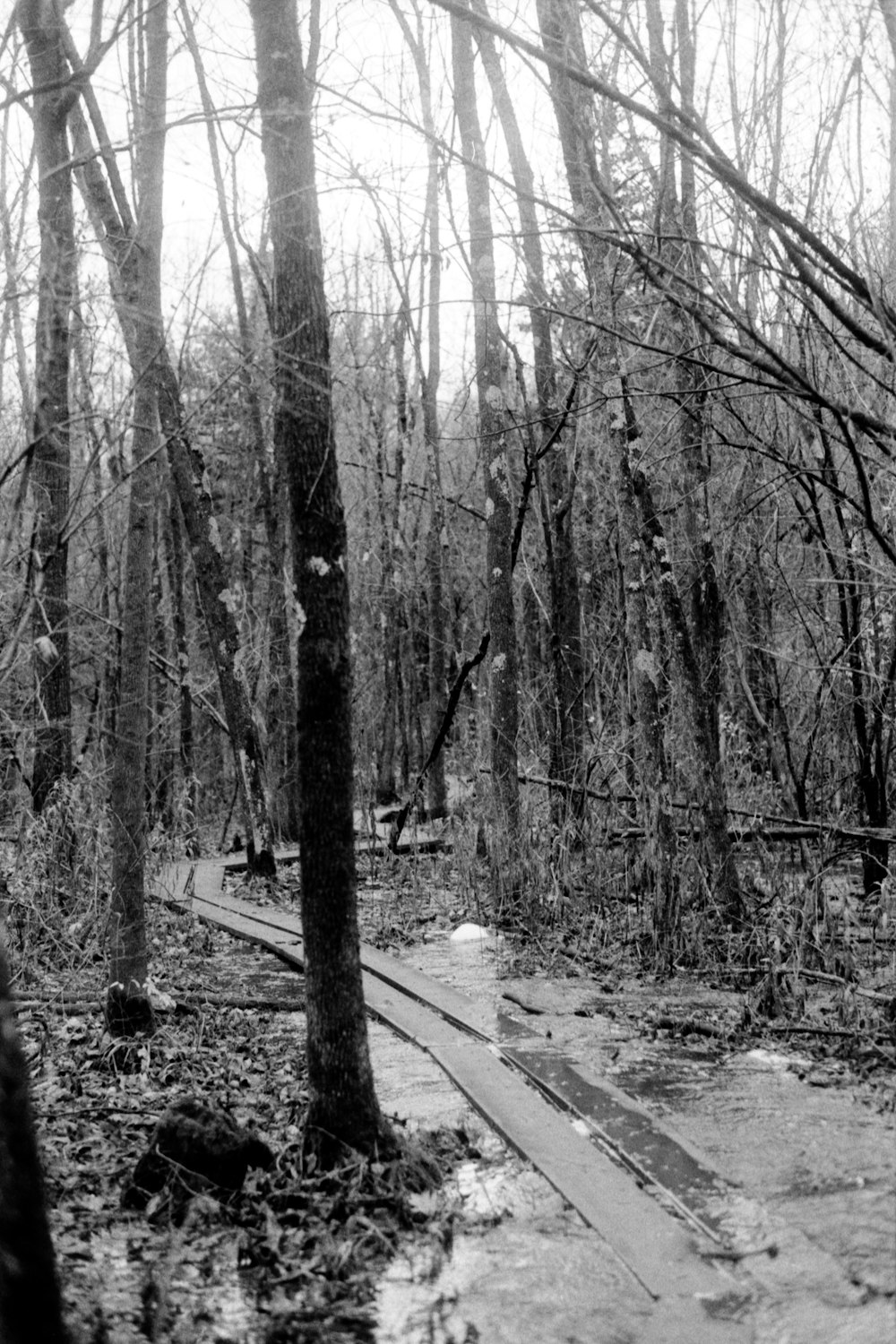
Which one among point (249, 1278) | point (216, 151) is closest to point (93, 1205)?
point (249, 1278)

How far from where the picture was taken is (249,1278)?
488 cm

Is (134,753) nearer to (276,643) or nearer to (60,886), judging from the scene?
(60,886)

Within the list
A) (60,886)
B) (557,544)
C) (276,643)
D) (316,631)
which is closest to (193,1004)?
(60,886)

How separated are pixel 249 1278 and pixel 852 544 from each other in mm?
10148

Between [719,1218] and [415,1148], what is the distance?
1.43 meters

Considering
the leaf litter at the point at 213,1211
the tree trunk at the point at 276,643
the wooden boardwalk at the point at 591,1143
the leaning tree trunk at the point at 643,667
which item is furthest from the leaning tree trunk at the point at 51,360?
the tree trunk at the point at 276,643

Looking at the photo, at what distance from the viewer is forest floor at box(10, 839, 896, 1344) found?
4602 millimetres

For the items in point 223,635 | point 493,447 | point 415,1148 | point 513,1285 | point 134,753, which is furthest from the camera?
point 223,635

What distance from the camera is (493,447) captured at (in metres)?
14.3

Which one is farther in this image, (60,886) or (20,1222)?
(60,886)

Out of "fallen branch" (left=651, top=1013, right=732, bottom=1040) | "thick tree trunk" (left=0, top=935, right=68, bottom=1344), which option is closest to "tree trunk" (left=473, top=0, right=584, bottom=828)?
"fallen branch" (left=651, top=1013, right=732, bottom=1040)

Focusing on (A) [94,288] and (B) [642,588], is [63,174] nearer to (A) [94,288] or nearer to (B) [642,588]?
(A) [94,288]

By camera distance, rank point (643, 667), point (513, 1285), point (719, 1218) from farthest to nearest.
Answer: point (643, 667), point (719, 1218), point (513, 1285)

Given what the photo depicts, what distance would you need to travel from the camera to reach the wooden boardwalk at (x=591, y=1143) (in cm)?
473
